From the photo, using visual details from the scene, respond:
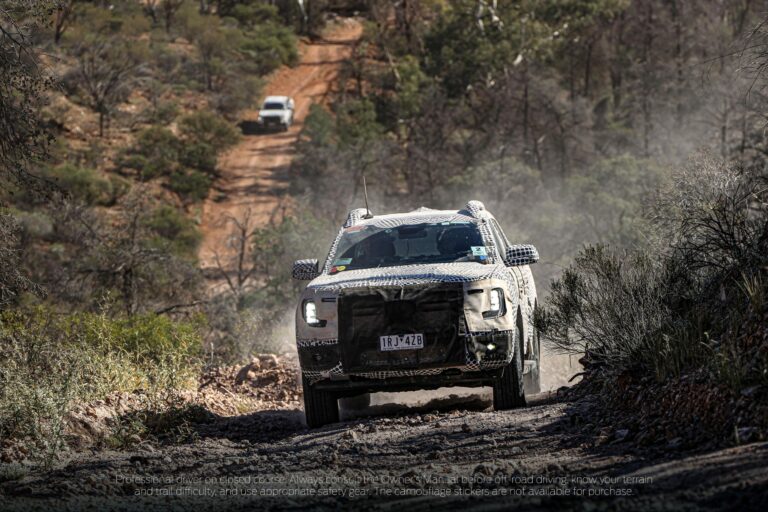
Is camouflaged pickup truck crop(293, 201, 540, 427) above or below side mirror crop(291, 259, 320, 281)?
below

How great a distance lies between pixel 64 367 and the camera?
1225cm

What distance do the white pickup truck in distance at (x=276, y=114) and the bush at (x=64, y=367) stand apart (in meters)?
41.1

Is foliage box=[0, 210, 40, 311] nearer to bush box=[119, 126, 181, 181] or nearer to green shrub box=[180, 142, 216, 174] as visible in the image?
bush box=[119, 126, 181, 181]

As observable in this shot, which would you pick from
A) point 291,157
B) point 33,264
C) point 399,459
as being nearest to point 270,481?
point 399,459

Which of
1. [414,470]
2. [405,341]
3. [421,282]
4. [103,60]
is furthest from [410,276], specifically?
[103,60]

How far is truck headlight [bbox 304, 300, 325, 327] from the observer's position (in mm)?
10238

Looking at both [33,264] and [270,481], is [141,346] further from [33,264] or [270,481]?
[33,264]

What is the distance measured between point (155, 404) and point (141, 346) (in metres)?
4.61

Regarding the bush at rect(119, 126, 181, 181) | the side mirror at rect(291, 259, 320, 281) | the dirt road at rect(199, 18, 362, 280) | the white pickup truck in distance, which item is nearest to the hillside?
the bush at rect(119, 126, 181, 181)

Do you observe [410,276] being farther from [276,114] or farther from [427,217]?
[276,114]

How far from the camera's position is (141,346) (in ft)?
52.1

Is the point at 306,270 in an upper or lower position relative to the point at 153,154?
lower

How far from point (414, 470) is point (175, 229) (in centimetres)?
3631

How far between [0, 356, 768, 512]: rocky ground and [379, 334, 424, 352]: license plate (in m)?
0.64
